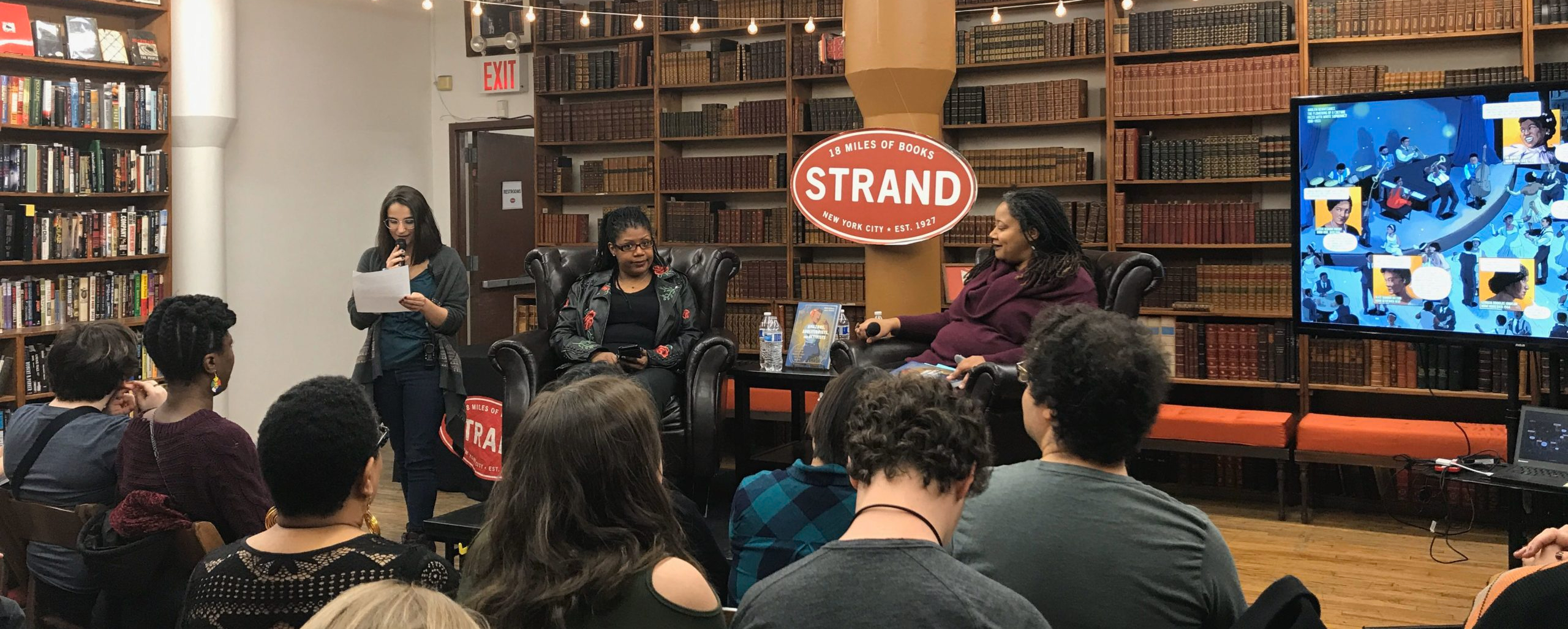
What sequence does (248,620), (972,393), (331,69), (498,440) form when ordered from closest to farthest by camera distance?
(248,620), (972,393), (498,440), (331,69)

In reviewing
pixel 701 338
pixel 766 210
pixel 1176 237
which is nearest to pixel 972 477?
pixel 701 338

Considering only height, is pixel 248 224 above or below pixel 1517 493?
above

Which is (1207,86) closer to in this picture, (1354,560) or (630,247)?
(1354,560)

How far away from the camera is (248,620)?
1522 mm

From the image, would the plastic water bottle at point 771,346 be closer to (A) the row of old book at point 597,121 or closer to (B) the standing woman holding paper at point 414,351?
(B) the standing woman holding paper at point 414,351

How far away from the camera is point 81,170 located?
5.43 meters

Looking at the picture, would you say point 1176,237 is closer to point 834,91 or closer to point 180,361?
point 834,91

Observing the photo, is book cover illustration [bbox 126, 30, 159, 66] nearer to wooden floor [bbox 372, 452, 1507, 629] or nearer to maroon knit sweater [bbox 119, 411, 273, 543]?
wooden floor [bbox 372, 452, 1507, 629]

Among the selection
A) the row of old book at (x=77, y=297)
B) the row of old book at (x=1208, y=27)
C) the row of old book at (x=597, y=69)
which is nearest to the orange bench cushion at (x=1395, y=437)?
the row of old book at (x=1208, y=27)

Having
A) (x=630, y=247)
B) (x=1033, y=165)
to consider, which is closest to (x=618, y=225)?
(x=630, y=247)

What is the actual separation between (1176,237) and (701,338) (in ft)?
A: 7.89

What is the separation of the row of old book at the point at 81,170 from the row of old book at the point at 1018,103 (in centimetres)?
385

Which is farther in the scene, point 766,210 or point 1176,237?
point 766,210

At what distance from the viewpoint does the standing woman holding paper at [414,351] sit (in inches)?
164
